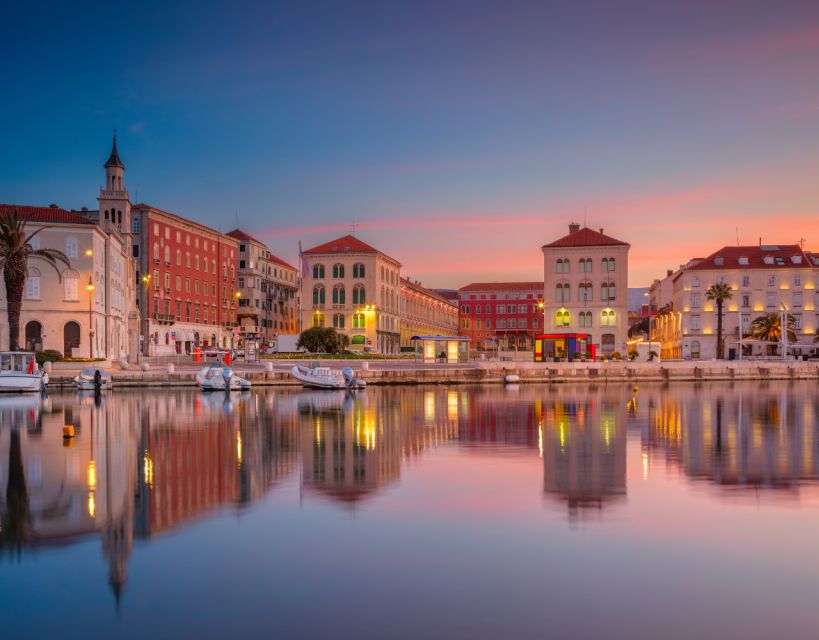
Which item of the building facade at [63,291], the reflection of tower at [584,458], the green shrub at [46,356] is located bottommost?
the reflection of tower at [584,458]

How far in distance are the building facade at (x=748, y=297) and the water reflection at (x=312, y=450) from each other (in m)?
66.6

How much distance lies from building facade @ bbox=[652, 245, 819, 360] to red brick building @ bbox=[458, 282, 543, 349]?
53611 millimetres

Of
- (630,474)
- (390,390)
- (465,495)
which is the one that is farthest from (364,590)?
(390,390)

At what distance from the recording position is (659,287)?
151 meters

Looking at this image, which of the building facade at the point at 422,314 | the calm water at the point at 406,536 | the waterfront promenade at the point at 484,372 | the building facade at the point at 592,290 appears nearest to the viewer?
the calm water at the point at 406,536

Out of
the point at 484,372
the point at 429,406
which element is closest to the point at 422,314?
the point at 484,372

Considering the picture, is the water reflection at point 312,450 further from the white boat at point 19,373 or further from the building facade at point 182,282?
the building facade at point 182,282

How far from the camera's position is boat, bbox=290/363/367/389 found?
56.7 m

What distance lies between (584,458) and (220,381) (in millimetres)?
37025

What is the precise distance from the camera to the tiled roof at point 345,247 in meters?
108

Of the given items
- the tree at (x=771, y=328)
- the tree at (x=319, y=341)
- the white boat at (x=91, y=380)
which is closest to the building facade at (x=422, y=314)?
the tree at (x=319, y=341)

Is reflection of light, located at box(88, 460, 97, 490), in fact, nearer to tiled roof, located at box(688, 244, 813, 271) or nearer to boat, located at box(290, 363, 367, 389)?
boat, located at box(290, 363, 367, 389)

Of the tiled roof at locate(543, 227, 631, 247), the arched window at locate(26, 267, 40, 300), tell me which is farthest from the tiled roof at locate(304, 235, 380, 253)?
the arched window at locate(26, 267, 40, 300)

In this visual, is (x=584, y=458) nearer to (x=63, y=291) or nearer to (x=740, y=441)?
(x=740, y=441)
